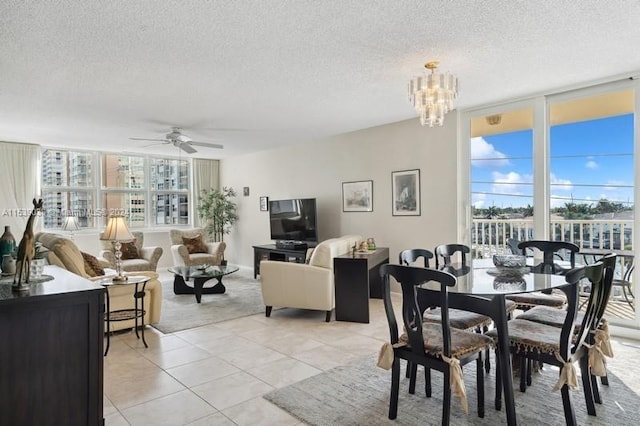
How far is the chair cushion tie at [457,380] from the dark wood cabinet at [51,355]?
1.81 metres

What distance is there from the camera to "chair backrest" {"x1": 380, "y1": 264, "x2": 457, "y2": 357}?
6.72 feet

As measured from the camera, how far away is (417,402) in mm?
2508

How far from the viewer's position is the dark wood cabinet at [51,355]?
1.85 metres

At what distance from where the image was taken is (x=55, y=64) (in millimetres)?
3219

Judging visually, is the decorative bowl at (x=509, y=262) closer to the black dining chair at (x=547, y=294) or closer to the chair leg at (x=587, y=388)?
the black dining chair at (x=547, y=294)

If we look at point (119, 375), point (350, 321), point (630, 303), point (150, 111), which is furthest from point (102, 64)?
point (630, 303)

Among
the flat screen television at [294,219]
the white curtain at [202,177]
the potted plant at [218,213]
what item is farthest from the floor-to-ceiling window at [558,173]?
the white curtain at [202,177]

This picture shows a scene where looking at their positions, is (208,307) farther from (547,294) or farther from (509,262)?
(547,294)

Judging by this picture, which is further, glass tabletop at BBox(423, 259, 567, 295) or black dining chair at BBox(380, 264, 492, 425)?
glass tabletop at BBox(423, 259, 567, 295)

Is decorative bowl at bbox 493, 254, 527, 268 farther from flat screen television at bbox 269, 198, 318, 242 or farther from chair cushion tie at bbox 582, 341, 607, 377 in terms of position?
flat screen television at bbox 269, 198, 318, 242

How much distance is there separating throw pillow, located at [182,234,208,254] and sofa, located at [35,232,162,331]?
112 inches

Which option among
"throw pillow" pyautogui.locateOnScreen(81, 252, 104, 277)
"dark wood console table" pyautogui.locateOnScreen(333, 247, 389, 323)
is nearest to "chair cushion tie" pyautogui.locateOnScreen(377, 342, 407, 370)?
"dark wood console table" pyautogui.locateOnScreen(333, 247, 389, 323)

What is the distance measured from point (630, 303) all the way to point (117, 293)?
496 cm

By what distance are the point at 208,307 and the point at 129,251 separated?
7.71 ft
